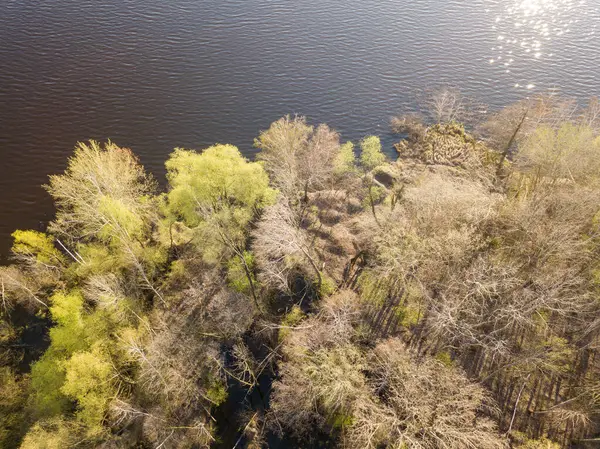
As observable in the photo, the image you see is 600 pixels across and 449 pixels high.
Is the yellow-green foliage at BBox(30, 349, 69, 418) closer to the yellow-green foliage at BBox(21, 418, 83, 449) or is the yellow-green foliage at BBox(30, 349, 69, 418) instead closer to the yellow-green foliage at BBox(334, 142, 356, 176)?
the yellow-green foliage at BBox(21, 418, 83, 449)

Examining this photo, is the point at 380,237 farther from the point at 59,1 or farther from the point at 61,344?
the point at 59,1

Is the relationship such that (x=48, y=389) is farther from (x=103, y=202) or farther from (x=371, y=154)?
(x=371, y=154)

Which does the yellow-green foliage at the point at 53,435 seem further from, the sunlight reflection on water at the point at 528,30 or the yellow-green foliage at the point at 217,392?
the sunlight reflection on water at the point at 528,30

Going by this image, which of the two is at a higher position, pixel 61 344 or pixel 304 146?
pixel 304 146

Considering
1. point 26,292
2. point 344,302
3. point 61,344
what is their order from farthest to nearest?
point 26,292
point 344,302
point 61,344

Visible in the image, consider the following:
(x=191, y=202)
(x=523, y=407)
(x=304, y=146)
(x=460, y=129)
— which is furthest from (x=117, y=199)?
(x=460, y=129)

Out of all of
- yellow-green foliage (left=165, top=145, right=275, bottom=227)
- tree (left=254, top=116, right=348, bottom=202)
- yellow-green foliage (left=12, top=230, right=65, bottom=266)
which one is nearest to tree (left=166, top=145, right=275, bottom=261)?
yellow-green foliage (left=165, top=145, right=275, bottom=227)
